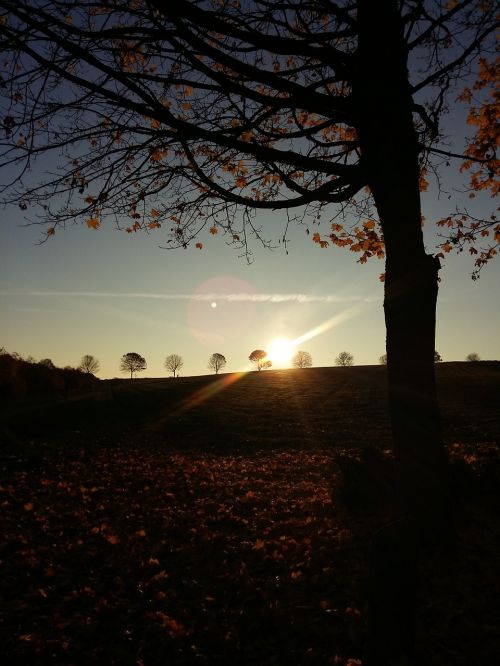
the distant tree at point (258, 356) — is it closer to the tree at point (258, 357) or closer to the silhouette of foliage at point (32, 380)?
the tree at point (258, 357)

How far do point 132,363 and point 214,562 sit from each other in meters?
126

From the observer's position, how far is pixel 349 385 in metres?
38.4

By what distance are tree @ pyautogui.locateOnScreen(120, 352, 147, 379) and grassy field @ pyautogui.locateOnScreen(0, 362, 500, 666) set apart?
116003 mm

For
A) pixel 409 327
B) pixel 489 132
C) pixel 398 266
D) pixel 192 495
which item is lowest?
pixel 192 495

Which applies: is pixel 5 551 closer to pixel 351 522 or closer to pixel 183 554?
pixel 183 554

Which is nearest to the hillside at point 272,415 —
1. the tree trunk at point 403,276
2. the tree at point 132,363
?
the tree trunk at point 403,276

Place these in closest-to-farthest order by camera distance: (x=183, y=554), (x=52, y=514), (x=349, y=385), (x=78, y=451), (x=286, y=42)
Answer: (x=286, y=42) < (x=183, y=554) < (x=52, y=514) < (x=78, y=451) < (x=349, y=385)

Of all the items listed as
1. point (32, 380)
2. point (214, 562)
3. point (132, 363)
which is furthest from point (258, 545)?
point (132, 363)

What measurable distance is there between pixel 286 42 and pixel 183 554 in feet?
22.4

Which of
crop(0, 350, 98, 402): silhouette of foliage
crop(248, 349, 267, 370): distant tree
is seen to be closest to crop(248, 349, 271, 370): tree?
crop(248, 349, 267, 370): distant tree

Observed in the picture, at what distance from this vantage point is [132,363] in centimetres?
12656

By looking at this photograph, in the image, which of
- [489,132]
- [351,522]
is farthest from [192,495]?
[489,132]

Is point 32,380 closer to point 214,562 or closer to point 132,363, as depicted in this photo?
point 214,562

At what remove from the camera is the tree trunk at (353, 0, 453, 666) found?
17.6 ft
